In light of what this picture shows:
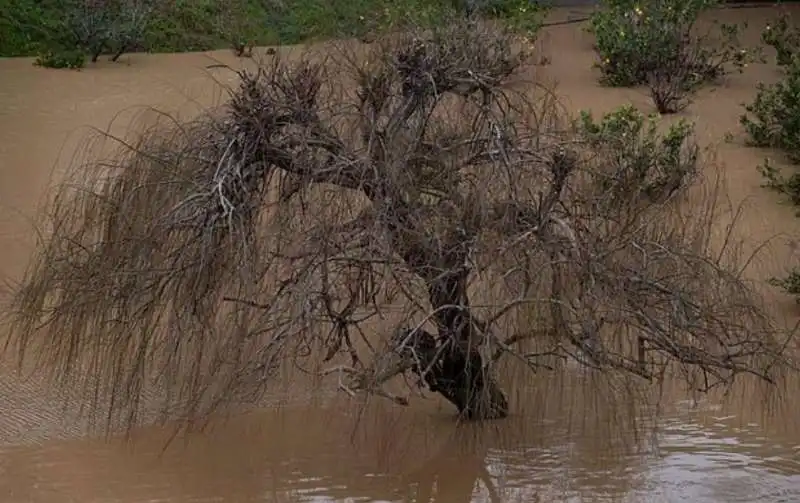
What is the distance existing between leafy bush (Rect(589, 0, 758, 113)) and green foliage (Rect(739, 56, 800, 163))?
167cm

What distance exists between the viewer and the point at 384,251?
Answer: 706cm

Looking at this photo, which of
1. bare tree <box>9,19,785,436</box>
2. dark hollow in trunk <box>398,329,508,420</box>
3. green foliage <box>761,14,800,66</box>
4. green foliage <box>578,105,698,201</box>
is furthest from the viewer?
green foliage <box>761,14,800,66</box>

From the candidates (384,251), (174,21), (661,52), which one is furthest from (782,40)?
(384,251)

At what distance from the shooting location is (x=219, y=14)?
23.3 m

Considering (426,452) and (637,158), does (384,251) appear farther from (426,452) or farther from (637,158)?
(637,158)

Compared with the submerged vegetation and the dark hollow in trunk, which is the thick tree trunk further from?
the submerged vegetation

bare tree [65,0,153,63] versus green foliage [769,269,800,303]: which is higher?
bare tree [65,0,153,63]

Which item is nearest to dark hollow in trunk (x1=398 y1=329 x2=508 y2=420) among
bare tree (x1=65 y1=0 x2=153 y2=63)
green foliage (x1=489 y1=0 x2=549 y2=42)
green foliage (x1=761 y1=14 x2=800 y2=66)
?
green foliage (x1=761 y1=14 x2=800 y2=66)

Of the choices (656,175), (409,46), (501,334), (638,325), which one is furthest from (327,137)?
(656,175)

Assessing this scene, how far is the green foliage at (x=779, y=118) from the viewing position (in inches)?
574

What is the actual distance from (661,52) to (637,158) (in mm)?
8666

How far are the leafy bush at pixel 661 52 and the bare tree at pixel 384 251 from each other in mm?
9558

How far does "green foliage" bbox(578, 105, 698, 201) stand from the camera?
320 inches

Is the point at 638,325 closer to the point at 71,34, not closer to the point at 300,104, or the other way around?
the point at 300,104
